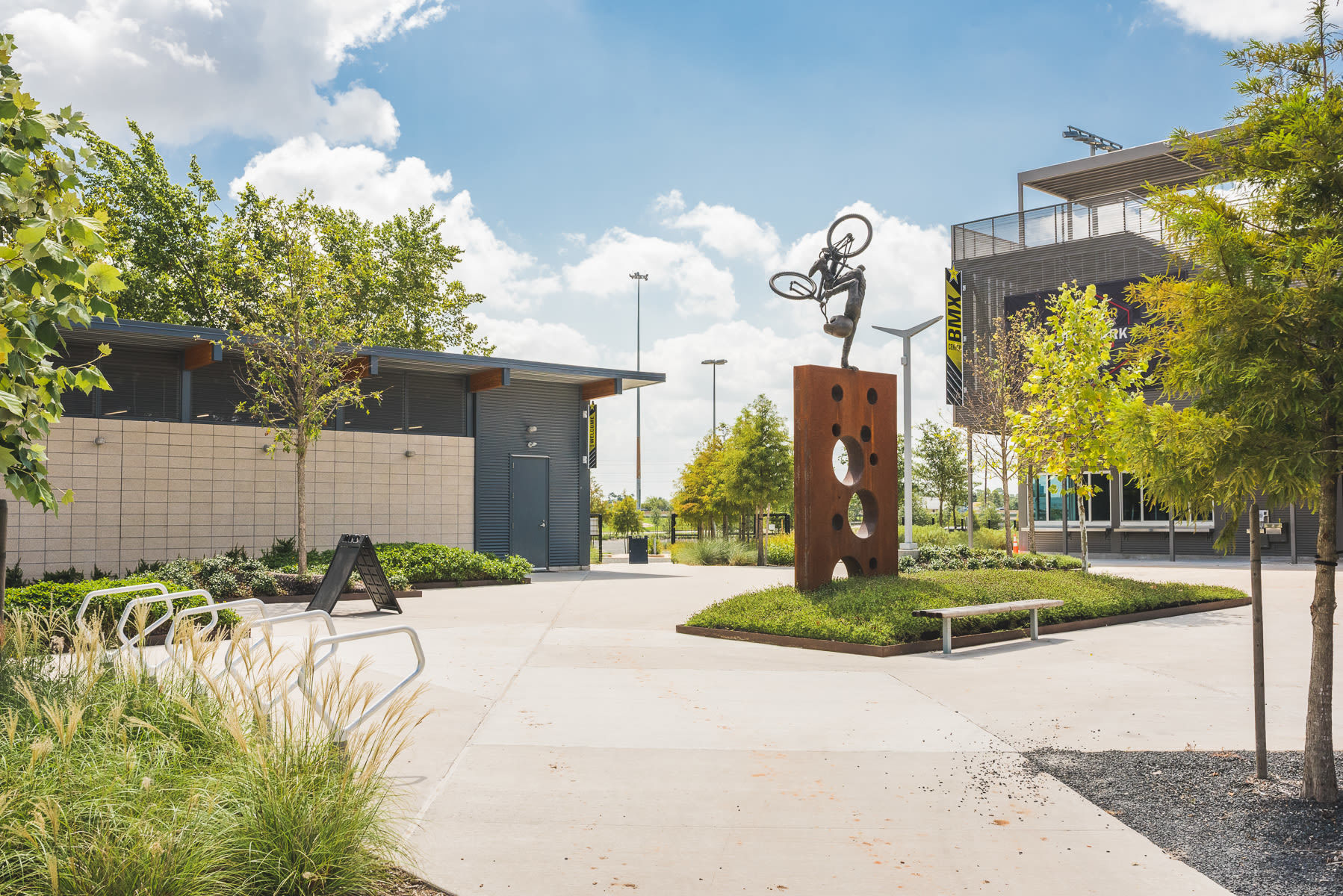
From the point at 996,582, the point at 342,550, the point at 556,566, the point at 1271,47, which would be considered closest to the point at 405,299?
the point at 556,566

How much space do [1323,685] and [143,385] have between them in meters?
19.1

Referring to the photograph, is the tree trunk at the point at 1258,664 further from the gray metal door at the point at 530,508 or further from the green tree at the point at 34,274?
the gray metal door at the point at 530,508

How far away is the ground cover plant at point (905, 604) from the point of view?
33.9 ft

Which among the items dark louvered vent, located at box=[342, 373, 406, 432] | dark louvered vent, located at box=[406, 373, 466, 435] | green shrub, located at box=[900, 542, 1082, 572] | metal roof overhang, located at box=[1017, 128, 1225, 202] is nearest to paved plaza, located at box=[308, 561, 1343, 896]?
green shrub, located at box=[900, 542, 1082, 572]

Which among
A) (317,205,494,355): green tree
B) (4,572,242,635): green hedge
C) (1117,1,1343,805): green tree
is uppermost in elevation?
(317,205,494,355): green tree

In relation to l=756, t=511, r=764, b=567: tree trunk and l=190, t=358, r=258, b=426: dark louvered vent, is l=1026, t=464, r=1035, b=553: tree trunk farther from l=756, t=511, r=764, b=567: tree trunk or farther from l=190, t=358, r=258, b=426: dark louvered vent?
l=190, t=358, r=258, b=426: dark louvered vent

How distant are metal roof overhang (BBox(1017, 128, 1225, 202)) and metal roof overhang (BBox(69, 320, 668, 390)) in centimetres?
1992

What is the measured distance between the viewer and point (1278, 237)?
15.9 feet

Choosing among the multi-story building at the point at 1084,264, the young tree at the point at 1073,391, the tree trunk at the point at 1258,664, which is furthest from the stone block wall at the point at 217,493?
the multi-story building at the point at 1084,264

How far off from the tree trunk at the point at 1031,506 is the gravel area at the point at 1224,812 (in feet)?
45.8

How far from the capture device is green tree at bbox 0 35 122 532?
4.05 m

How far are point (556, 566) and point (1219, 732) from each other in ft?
61.8

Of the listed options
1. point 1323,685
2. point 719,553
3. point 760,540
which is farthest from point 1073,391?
point 1323,685

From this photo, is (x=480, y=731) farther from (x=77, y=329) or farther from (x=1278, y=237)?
(x=77, y=329)
